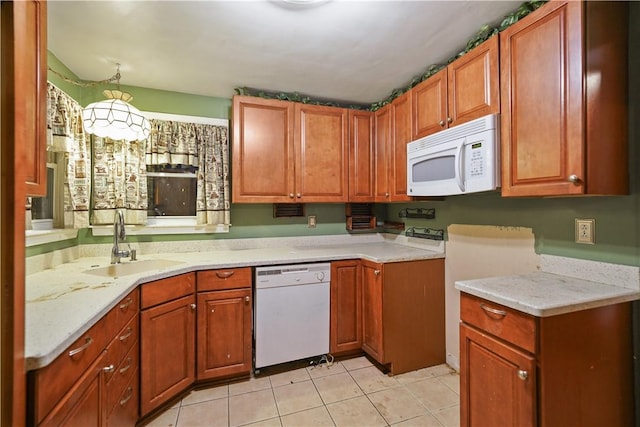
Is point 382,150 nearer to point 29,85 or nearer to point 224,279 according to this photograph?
point 224,279

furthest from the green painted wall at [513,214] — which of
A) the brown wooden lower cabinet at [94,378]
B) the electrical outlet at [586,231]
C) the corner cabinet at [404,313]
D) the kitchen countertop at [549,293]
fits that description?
the brown wooden lower cabinet at [94,378]

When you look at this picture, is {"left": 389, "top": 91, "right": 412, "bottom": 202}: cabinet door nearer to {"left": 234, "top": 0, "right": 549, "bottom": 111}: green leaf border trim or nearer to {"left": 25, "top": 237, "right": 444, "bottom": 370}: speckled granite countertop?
{"left": 234, "top": 0, "right": 549, "bottom": 111}: green leaf border trim

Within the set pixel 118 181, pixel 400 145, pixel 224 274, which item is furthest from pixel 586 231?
pixel 118 181

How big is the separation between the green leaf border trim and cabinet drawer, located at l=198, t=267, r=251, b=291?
5.11 ft

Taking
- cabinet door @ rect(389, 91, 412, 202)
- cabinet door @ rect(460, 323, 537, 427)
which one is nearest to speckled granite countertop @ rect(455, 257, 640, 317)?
cabinet door @ rect(460, 323, 537, 427)

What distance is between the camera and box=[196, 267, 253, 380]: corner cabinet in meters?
2.05

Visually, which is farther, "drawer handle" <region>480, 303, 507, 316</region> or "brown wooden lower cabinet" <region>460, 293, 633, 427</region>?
"drawer handle" <region>480, 303, 507, 316</region>

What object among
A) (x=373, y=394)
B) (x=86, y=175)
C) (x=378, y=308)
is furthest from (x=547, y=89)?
(x=86, y=175)

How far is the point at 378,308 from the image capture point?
226cm

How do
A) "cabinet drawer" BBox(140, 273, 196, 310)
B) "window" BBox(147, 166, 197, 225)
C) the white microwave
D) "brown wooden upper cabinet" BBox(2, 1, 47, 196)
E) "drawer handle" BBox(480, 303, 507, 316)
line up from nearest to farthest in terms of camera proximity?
1. "brown wooden upper cabinet" BBox(2, 1, 47, 196)
2. "drawer handle" BBox(480, 303, 507, 316)
3. the white microwave
4. "cabinet drawer" BBox(140, 273, 196, 310)
5. "window" BBox(147, 166, 197, 225)

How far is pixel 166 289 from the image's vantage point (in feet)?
6.00

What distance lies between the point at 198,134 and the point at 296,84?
983 mm

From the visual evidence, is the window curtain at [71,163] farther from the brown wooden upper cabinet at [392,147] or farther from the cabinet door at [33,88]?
the brown wooden upper cabinet at [392,147]

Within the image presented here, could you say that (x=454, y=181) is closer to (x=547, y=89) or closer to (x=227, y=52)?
(x=547, y=89)
